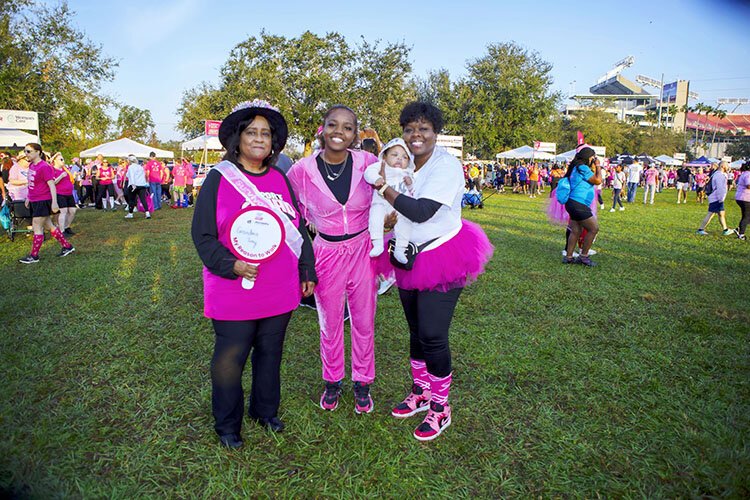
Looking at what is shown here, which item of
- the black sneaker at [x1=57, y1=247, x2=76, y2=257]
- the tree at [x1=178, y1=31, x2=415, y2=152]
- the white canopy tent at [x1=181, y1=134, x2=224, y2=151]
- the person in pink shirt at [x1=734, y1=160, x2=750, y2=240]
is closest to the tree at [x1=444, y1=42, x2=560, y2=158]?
the tree at [x1=178, y1=31, x2=415, y2=152]

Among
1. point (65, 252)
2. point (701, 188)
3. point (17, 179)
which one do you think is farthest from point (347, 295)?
point (701, 188)

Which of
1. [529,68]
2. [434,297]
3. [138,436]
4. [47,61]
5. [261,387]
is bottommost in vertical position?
[138,436]

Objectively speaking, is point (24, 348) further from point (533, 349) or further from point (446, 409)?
point (533, 349)

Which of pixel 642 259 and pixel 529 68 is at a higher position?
pixel 529 68

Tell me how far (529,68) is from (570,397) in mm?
36526

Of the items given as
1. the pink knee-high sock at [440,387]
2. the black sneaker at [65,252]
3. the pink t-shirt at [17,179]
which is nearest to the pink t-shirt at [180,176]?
the pink t-shirt at [17,179]

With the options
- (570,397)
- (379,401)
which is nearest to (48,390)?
(379,401)

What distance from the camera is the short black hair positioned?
2867mm

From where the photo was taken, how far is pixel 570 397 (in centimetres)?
359

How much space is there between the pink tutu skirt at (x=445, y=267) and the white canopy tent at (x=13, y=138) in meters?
18.5

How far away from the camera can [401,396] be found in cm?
362

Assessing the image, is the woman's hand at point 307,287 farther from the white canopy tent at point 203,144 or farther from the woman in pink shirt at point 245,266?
the white canopy tent at point 203,144

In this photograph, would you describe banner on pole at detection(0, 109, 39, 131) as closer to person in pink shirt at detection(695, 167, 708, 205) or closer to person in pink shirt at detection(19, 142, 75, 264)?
person in pink shirt at detection(19, 142, 75, 264)

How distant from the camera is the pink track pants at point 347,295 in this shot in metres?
3.12
